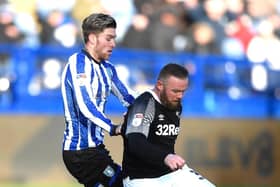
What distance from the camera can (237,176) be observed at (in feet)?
42.1

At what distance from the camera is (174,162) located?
5.47 meters

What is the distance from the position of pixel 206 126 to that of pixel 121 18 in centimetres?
188

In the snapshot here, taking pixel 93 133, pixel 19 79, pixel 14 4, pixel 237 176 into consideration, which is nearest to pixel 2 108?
pixel 19 79

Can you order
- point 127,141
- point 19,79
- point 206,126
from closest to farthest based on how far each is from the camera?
point 127,141, point 19,79, point 206,126

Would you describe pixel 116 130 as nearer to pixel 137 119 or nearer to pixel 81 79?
pixel 137 119

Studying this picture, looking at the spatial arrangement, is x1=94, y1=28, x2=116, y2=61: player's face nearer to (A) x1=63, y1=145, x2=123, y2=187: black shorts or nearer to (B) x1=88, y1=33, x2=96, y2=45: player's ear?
(B) x1=88, y1=33, x2=96, y2=45: player's ear

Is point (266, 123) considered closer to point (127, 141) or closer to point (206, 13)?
point (206, 13)

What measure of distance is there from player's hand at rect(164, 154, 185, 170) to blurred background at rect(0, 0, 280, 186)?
20.5 ft

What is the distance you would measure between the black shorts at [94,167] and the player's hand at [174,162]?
1.01 m

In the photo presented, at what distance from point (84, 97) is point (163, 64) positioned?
612 centimetres

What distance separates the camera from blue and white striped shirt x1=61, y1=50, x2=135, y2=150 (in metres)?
6.34

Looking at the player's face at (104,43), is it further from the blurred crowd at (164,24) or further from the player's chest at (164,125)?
the blurred crowd at (164,24)

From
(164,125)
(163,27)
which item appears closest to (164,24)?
(163,27)

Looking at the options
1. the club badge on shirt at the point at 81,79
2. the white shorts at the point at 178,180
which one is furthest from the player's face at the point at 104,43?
the white shorts at the point at 178,180
